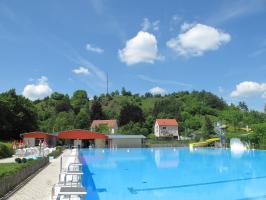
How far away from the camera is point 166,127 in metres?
82.9

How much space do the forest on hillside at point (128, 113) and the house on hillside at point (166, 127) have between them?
2223 millimetres

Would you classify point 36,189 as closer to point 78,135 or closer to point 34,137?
point 34,137

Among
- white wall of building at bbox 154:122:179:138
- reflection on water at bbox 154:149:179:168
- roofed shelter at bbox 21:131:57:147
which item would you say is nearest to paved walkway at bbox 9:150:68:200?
reflection on water at bbox 154:149:179:168

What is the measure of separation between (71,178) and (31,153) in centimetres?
1692

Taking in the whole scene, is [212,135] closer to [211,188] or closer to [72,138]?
[72,138]

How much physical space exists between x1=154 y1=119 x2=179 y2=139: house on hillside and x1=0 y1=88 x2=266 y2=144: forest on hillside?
2223 mm

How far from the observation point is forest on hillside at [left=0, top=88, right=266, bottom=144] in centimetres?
5297

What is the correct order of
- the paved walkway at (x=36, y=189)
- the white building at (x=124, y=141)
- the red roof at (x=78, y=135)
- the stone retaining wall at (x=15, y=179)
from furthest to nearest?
the white building at (x=124, y=141) → the red roof at (x=78, y=135) → the paved walkway at (x=36, y=189) → the stone retaining wall at (x=15, y=179)

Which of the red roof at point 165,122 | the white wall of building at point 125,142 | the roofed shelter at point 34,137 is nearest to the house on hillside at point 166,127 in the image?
the red roof at point 165,122

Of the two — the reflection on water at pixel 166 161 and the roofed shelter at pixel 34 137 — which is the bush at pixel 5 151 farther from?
the roofed shelter at pixel 34 137

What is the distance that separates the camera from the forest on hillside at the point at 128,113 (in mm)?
52969

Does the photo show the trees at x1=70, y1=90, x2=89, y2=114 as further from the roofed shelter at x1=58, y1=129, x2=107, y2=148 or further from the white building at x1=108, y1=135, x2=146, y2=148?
the white building at x1=108, y1=135, x2=146, y2=148

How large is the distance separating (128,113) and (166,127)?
31.3 ft

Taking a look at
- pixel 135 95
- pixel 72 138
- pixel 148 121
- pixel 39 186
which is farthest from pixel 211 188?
pixel 135 95
